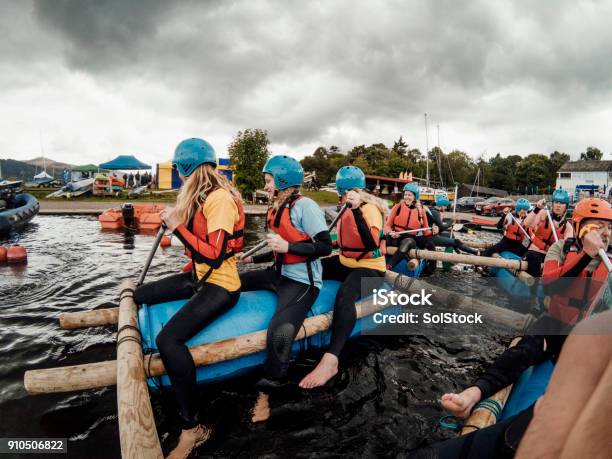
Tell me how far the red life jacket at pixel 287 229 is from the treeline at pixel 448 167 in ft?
203

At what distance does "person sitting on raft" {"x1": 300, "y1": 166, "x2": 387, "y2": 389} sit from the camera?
14.2 feet

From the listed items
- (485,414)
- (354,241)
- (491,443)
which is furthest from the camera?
(354,241)

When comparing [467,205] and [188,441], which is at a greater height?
[467,205]

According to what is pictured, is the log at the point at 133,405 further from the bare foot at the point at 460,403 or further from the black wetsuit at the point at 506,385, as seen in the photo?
the bare foot at the point at 460,403

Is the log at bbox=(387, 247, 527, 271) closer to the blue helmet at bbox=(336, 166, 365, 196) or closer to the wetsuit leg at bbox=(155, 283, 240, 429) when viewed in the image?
the blue helmet at bbox=(336, 166, 365, 196)

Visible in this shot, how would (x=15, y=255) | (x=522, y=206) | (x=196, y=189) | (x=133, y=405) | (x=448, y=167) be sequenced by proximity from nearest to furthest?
(x=133, y=405) < (x=196, y=189) < (x=15, y=255) < (x=522, y=206) < (x=448, y=167)

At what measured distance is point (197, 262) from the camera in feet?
11.2

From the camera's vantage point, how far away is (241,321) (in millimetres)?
3623

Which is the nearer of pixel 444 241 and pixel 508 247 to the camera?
pixel 508 247

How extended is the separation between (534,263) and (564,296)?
385 centimetres

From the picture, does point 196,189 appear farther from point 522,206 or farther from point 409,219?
point 522,206

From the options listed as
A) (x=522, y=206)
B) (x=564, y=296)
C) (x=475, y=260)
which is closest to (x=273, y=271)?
(x=564, y=296)

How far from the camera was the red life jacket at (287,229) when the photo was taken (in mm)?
3902

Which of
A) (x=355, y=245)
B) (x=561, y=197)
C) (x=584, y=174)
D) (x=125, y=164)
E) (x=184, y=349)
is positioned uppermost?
(x=584, y=174)
